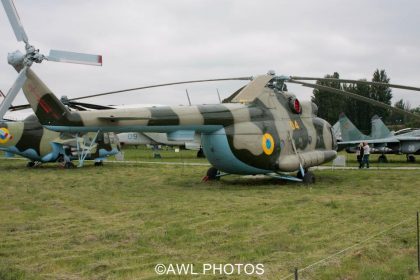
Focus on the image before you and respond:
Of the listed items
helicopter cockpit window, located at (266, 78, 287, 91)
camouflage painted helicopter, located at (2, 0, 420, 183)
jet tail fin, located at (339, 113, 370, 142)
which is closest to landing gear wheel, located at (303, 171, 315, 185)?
camouflage painted helicopter, located at (2, 0, 420, 183)

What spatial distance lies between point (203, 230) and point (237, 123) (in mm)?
6939

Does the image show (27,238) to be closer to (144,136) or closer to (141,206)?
(141,206)

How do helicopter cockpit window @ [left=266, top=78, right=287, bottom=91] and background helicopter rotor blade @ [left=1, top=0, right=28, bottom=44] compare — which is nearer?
background helicopter rotor blade @ [left=1, top=0, right=28, bottom=44]

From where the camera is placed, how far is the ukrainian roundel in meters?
14.5

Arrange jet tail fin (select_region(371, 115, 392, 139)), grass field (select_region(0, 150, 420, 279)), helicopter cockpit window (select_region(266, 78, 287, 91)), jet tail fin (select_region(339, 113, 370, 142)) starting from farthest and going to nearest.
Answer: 1. jet tail fin (select_region(339, 113, 370, 142))
2. jet tail fin (select_region(371, 115, 392, 139))
3. helicopter cockpit window (select_region(266, 78, 287, 91))
4. grass field (select_region(0, 150, 420, 279))

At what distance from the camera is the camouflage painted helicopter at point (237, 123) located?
43.0ft

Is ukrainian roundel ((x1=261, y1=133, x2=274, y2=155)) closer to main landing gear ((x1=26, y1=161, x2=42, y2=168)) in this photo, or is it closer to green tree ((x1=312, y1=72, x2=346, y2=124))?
main landing gear ((x1=26, y1=161, x2=42, y2=168))

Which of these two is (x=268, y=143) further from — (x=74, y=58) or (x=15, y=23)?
(x=15, y=23)

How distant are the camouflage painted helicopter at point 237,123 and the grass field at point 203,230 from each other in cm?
110

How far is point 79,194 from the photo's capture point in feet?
43.9

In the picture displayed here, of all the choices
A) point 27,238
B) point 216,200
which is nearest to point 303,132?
point 216,200

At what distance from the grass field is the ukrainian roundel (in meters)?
1.24

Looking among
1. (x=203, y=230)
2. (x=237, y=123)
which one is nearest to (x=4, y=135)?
(x=237, y=123)

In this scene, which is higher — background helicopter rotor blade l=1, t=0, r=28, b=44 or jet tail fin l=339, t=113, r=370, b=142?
background helicopter rotor blade l=1, t=0, r=28, b=44
